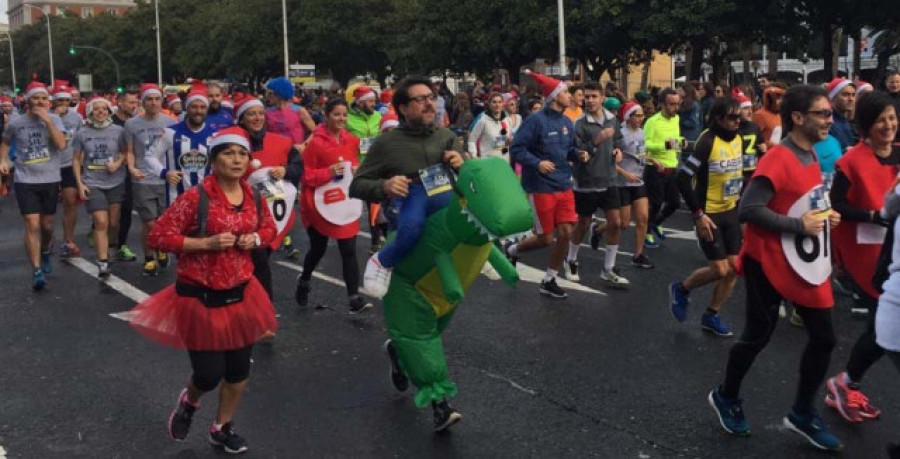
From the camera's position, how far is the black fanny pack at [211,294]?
4.93 metres

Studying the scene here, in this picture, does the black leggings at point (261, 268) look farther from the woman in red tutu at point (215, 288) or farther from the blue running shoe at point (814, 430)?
the blue running shoe at point (814, 430)

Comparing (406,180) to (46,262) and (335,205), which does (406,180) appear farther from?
(46,262)

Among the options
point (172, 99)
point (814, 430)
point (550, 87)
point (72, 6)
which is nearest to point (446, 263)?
point (814, 430)

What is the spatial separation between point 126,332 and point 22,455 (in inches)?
110

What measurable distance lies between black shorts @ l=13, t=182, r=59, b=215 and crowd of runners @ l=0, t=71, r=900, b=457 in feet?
0.06

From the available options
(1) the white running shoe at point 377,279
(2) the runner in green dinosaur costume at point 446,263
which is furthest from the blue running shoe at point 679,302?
(1) the white running shoe at point 377,279

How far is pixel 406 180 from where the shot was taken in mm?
5375

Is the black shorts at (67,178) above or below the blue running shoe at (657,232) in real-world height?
above

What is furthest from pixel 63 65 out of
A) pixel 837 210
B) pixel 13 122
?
pixel 837 210

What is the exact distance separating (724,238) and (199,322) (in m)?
4.16

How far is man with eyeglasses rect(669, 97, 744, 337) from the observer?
7152 mm

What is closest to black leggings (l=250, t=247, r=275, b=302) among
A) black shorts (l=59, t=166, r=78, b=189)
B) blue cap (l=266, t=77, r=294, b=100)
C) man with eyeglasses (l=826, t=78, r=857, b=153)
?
blue cap (l=266, t=77, r=294, b=100)

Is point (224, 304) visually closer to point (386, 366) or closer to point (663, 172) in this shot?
point (386, 366)

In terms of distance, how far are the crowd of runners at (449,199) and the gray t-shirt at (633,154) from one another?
0.08 feet
